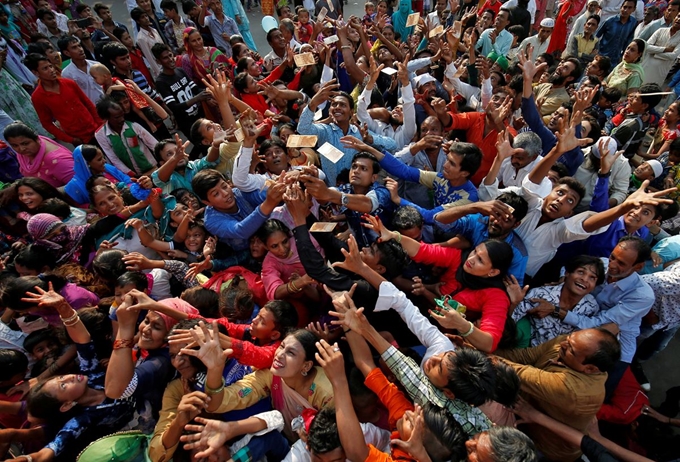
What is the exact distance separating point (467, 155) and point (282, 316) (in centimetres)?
188

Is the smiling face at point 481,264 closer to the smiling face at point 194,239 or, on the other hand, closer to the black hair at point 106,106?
the smiling face at point 194,239

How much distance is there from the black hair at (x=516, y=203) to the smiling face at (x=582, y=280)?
0.51 m

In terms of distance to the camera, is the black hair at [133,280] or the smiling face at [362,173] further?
the smiling face at [362,173]

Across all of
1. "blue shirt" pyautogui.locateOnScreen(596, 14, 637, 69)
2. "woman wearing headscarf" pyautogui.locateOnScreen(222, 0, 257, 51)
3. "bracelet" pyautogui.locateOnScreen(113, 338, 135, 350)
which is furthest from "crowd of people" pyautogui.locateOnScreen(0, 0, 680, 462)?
"woman wearing headscarf" pyautogui.locateOnScreen(222, 0, 257, 51)

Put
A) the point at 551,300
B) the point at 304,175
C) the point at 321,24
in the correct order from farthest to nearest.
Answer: the point at 321,24 < the point at 304,175 < the point at 551,300

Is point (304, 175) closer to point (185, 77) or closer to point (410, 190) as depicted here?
point (410, 190)

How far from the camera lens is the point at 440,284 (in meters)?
2.73

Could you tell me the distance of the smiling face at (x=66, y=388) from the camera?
6.53 feet

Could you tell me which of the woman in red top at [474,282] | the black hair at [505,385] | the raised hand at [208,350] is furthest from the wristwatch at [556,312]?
the raised hand at [208,350]

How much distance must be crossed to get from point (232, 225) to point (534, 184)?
2393 millimetres

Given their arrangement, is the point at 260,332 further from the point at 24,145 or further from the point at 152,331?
the point at 24,145

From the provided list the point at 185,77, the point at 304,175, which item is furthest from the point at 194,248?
the point at 185,77

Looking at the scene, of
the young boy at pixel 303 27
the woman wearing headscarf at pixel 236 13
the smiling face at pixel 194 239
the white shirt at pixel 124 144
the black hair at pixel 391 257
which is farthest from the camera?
the woman wearing headscarf at pixel 236 13

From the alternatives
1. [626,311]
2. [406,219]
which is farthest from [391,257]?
[626,311]
